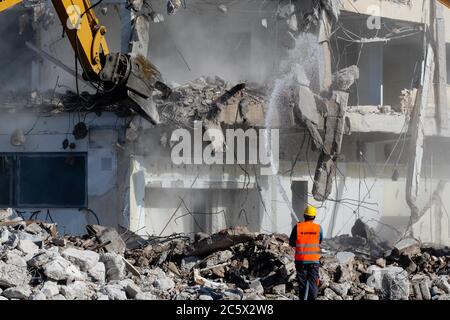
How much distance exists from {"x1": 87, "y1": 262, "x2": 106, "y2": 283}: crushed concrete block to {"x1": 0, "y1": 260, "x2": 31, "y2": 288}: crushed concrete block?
896 millimetres

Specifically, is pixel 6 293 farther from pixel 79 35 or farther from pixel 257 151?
pixel 257 151

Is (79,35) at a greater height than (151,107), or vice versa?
(79,35)

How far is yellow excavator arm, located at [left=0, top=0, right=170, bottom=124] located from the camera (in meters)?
8.98

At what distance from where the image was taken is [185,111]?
16.4 m

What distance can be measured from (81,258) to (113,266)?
20.0 inches

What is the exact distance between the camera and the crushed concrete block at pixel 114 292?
957cm

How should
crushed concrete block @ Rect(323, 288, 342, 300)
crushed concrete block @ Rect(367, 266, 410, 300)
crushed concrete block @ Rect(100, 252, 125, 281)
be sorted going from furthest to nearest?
crushed concrete block @ Rect(367, 266, 410, 300) < crushed concrete block @ Rect(323, 288, 342, 300) < crushed concrete block @ Rect(100, 252, 125, 281)

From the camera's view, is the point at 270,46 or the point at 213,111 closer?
the point at 213,111

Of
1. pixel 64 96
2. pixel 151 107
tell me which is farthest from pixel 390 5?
pixel 151 107

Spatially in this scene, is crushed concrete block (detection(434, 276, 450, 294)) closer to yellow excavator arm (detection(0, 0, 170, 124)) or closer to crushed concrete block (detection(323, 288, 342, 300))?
crushed concrete block (detection(323, 288, 342, 300))

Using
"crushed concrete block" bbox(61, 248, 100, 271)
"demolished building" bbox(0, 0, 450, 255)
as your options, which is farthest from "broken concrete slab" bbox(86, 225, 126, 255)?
"demolished building" bbox(0, 0, 450, 255)

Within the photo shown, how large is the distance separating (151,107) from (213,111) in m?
6.84

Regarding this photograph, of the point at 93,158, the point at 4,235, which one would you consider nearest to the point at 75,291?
the point at 4,235
